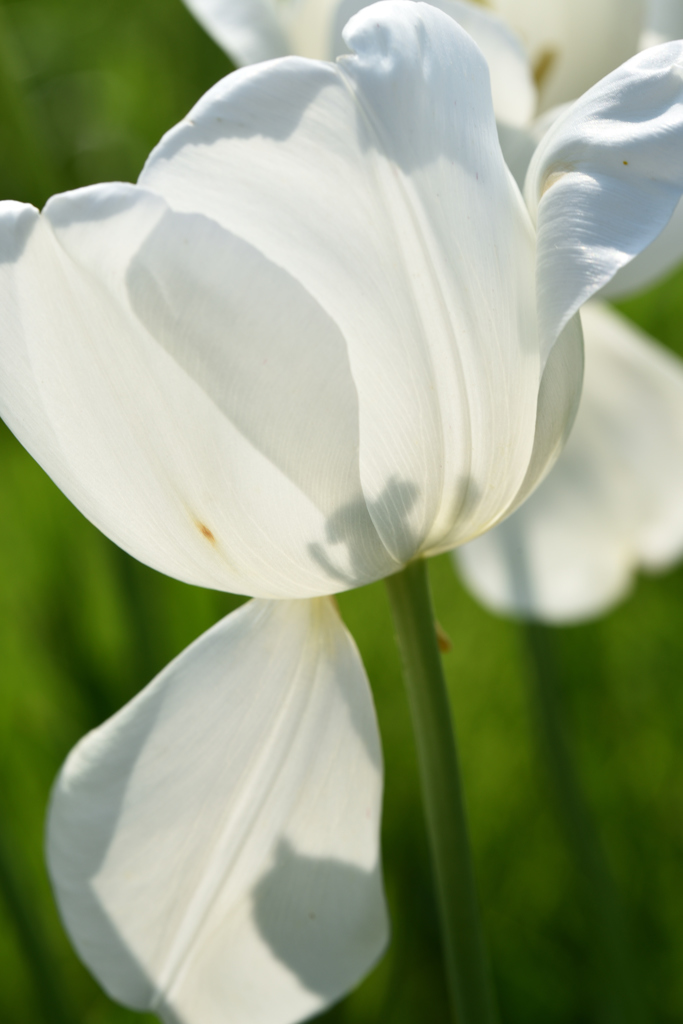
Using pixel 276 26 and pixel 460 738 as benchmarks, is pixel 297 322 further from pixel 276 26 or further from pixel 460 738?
pixel 460 738

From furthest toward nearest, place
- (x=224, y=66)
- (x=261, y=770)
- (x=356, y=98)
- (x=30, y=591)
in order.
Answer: (x=224, y=66)
(x=30, y=591)
(x=261, y=770)
(x=356, y=98)

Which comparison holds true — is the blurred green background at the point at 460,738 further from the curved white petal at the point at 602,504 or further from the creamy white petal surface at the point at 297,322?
the creamy white petal surface at the point at 297,322

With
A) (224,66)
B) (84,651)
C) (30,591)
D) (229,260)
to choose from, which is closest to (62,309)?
(229,260)

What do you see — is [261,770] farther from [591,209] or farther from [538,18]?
[538,18]

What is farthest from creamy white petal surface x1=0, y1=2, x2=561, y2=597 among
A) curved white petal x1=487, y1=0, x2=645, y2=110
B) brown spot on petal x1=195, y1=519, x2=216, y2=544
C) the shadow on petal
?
curved white petal x1=487, y1=0, x2=645, y2=110

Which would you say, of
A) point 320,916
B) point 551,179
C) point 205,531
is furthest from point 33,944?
point 551,179
